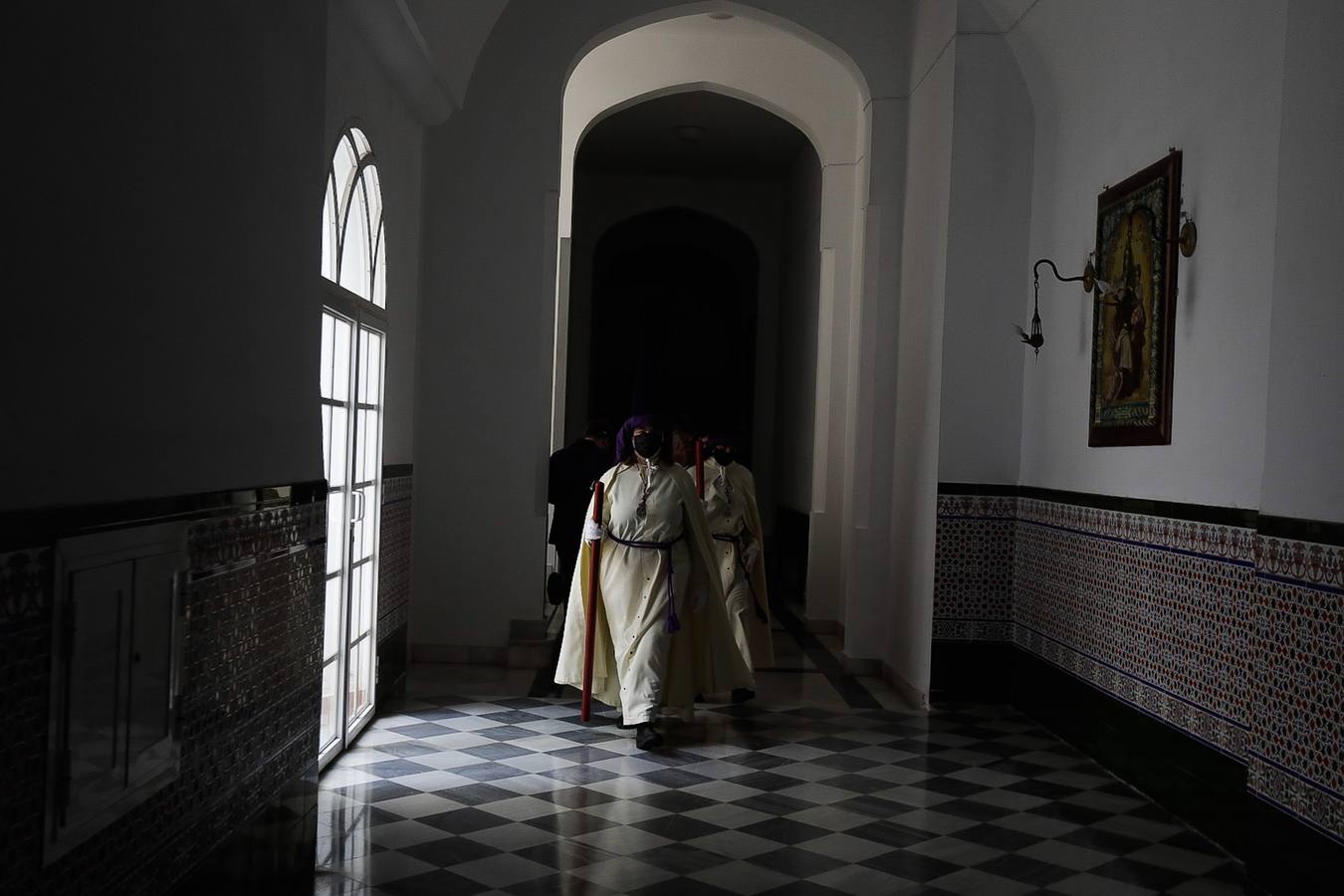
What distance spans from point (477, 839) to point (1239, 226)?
371cm

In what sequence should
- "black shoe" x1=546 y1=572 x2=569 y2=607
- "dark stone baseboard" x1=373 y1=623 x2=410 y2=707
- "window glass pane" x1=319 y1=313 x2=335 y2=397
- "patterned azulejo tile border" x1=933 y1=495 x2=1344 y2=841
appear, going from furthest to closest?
"black shoe" x1=546 y1=572 x2=569 y2=607 < "dark stone baseboard" x1=373 y1=623 x2=410 y2=707 < "window glass pane" x1=319 y1=313 x2=335 y2=397 < "patterned azulejo tile border" x1=933 y1=495 x2=1344 y2=841

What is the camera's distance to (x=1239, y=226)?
4.91 metres

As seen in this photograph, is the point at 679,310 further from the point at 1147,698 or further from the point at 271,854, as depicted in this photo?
the point at 271,854

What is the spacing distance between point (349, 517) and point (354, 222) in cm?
143

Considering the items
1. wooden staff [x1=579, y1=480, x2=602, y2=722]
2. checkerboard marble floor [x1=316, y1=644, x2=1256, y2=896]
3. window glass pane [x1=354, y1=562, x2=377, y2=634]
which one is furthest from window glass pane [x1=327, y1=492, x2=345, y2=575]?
wooden staff [x1=579, y1=480, x2=602, y2=722]

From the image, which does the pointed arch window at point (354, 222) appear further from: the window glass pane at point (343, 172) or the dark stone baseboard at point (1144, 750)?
the dark stone baseboard at point (1144, 750)

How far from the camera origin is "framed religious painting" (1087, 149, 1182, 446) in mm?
5555

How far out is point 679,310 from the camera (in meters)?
17.2

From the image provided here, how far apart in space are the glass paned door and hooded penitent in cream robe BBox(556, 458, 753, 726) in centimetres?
107

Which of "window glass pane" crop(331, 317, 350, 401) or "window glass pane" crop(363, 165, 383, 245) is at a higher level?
"window glass pane" crop(363, 165, 383, 245)

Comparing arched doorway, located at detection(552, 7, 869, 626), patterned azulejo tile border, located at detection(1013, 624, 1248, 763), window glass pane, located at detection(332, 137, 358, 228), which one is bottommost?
patterned azulejo tile border, located at detection(1013, 624, 1248, 763)

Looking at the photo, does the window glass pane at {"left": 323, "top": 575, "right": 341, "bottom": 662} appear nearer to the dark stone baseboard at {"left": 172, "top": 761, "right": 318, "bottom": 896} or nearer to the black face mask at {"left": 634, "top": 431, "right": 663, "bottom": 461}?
the dark stone baseboard at {"left": 172, "top": 761, "right": 318, "bottom": 896}

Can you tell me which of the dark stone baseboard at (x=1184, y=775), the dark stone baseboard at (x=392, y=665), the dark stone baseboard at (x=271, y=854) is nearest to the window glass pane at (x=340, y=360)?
the dark stone baseboard at (x=392, y=665)

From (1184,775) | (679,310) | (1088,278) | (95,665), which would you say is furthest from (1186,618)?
(679,310)
